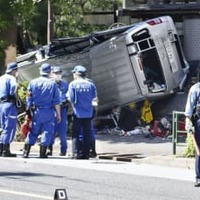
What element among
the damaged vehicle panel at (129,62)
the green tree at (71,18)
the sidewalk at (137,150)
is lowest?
the sidewalk at (137,150)

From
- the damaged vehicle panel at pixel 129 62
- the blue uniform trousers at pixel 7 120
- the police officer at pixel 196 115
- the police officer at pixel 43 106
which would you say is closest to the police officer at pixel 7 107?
the blue uniform trousers at pixel 7 120

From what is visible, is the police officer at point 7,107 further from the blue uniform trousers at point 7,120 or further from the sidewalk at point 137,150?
→ the sidewalk at point 137,150

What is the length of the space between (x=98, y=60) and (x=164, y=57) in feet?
6.07

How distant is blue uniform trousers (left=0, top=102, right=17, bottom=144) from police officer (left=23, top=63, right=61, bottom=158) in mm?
Answer: 306

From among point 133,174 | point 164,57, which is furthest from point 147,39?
point 133,174

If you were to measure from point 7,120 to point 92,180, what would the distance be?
3423 millimetres

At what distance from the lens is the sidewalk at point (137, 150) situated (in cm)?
1352

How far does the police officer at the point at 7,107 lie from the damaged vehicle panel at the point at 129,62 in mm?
6225

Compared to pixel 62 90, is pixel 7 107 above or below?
below

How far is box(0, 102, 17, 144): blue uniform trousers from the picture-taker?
45.8ft

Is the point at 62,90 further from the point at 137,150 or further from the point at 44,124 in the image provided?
the point at 137,150

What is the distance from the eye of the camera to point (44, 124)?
45.7 feet

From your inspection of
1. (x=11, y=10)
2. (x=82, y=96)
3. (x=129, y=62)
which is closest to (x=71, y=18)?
Result: (x=11, y=10)

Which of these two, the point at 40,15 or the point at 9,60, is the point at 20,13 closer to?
the point at 9,60
